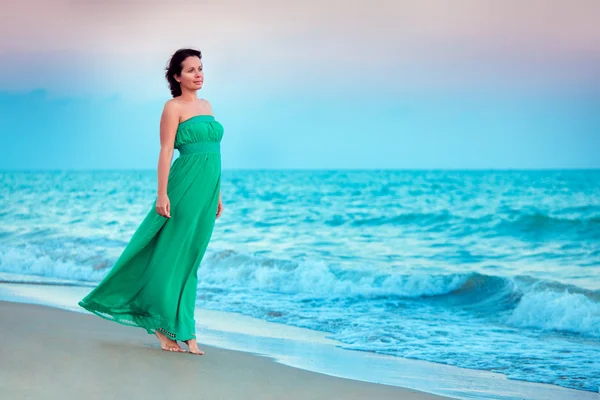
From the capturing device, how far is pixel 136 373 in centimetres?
382

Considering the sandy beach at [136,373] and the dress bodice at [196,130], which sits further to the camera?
the dress bodice at [196,130]

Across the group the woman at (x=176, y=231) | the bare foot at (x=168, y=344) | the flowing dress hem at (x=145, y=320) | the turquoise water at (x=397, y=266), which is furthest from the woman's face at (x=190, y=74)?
the turquoise water at (x=397, y=266)

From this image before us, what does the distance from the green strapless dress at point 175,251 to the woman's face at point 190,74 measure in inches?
7.3

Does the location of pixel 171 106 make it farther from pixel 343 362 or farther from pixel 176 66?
pixel 343 362

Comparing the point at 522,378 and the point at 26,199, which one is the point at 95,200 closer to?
the point at 26,199

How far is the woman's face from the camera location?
441cm

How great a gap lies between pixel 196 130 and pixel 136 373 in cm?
136

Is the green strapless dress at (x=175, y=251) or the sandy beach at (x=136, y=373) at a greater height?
the green strapless dress at (x=175, y=251)

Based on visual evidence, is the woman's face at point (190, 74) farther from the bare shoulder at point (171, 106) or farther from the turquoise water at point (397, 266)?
the turquoise water at point (397, 266)

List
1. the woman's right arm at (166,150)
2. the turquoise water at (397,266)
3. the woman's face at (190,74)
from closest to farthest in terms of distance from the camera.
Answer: the woman's right arm at (166,150), the woman's face at (190,74), the turquoise water at (397,266)

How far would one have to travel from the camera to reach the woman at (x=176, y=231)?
440 centimetres

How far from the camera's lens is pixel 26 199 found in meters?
25.6

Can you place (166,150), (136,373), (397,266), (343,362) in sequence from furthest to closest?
(397,266) → (343,362) → (166,150) → (136,373)

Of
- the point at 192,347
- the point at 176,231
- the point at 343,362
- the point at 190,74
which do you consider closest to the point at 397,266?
the point at 343,362
